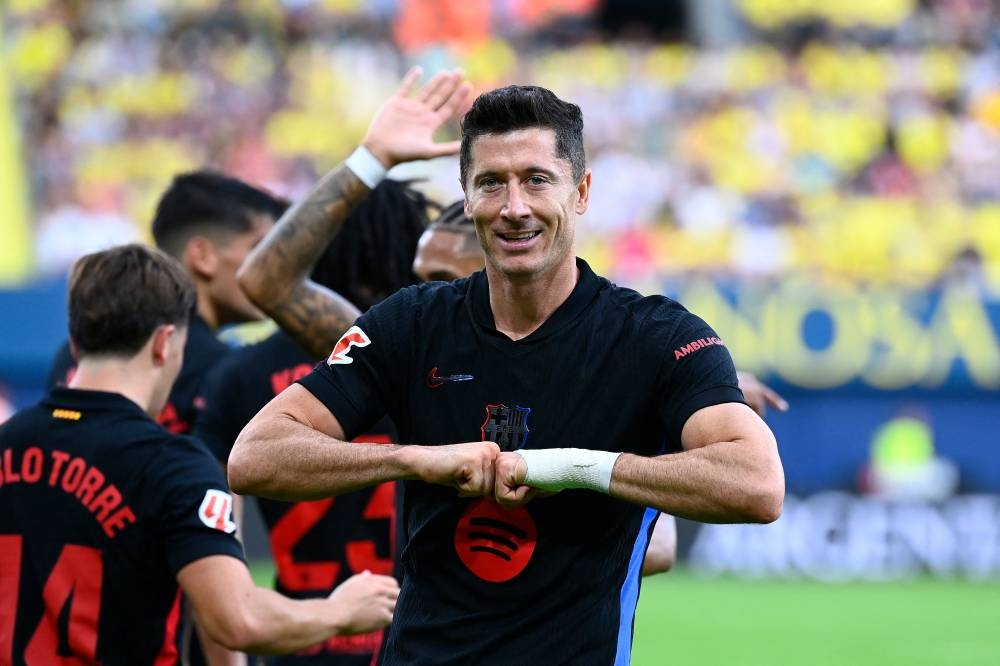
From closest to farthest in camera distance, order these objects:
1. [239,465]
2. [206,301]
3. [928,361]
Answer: [239,465] → [206,301] → [928,361]

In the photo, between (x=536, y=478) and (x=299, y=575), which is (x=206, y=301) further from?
(x=536, y=478)

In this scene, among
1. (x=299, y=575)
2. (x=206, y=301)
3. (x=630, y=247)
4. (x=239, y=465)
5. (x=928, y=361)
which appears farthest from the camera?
(x=630, y=247)

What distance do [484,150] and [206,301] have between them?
285 centimetres

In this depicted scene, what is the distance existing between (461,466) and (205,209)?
3195 mm

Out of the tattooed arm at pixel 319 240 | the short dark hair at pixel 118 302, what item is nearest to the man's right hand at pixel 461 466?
the short dark hair at pixel 118 302

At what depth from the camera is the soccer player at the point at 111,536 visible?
158 inches

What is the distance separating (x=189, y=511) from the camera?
4.02 meters

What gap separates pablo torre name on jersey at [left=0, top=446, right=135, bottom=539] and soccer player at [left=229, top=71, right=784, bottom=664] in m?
0.42

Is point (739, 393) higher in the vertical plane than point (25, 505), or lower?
higher

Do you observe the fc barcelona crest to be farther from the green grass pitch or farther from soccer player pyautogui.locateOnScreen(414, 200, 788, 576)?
the green grass pitch

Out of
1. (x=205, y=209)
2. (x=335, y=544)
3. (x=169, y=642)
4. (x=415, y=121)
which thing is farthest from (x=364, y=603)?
(x=205, y=209)

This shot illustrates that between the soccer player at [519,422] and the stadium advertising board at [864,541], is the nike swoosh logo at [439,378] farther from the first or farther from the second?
the stadium advertising board at [864,541]

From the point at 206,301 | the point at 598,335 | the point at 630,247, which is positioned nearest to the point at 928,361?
the point at 630,247

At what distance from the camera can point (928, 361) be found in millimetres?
16422
